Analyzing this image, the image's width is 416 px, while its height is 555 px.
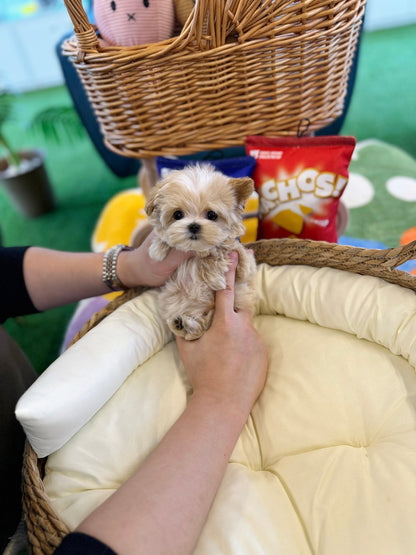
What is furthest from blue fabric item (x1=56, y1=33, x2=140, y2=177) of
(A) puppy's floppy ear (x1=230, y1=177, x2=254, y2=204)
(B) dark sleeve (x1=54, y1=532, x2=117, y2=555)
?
(B) dark sleeve (x1=54, y1=532, x2=117, y2=555)

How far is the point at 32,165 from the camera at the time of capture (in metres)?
2.31

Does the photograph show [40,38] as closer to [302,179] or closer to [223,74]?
[223,74]

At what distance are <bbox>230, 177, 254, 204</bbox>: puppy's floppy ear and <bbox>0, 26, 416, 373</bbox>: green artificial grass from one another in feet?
3.31

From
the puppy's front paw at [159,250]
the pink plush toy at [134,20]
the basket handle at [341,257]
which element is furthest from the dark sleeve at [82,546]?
the pink plush toy at [134,20]

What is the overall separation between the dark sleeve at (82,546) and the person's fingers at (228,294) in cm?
47

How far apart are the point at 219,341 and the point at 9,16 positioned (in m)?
5.51

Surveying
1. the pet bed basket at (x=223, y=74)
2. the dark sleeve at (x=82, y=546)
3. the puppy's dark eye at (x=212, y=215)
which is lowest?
the dark sleeve at (x=82, y=546)

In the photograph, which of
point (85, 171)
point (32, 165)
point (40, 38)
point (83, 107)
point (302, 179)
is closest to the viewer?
point (302, 179)

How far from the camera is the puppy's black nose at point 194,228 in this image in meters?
0.74

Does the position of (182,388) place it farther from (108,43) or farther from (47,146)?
(47,146)

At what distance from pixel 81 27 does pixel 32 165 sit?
1545mm

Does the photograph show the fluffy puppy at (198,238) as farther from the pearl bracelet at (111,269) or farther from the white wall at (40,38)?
the white wall at (40,38)

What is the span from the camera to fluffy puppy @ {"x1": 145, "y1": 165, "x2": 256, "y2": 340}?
754 millimetres

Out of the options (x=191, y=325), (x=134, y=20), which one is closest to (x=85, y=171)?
(x=134, y=20)
